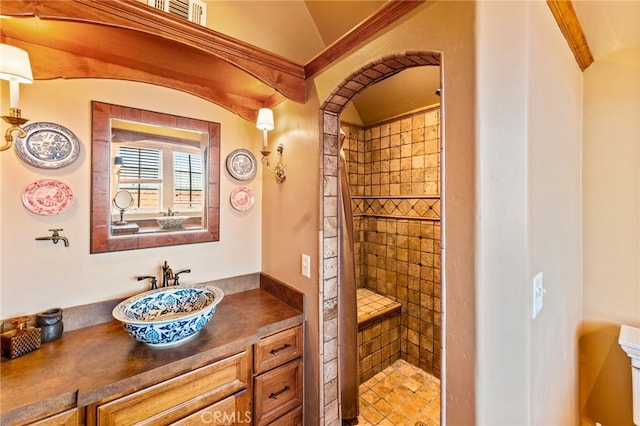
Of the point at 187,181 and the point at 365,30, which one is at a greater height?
the point at 365,30

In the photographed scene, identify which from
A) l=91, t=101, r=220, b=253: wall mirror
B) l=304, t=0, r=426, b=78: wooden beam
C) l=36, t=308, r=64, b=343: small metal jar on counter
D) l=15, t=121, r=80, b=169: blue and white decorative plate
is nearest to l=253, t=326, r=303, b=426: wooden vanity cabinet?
l=91, t=101, r=220, b=253: wall mirror

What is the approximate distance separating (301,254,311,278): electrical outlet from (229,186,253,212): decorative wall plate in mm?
606

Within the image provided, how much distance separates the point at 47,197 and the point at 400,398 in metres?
2.54

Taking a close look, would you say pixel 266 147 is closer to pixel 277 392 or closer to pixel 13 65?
pixel 13 65

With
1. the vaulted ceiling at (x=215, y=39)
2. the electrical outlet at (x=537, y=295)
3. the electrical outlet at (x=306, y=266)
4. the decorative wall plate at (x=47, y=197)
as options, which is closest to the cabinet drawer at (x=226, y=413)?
the electrical outlet at (x=306, y=266)

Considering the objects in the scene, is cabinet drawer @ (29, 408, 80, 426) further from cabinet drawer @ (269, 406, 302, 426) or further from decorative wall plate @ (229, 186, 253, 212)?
decorative wall plate @ (229, 186, 253, 212)

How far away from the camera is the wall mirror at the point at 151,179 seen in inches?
53.7

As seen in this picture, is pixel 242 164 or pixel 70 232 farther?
pixel 242 164

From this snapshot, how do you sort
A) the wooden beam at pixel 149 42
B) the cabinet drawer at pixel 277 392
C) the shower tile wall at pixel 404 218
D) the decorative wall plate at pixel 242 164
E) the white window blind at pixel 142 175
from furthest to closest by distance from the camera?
the shower tile wall at pixel 404 218, the decorative wall plate at pixel 242 164, the white window blind at pixel 142 175, the cabinet drawer at pixel 277 392, the wooden beam at pixel 149 42

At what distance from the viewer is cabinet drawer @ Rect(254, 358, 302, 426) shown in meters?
1.31

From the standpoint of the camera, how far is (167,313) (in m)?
1.39

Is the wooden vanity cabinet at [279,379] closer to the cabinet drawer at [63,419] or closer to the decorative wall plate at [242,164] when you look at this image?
the cabinet drawer at [63,419]

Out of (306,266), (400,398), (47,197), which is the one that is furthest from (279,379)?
(47,197)

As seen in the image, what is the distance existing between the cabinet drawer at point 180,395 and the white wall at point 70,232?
648 millimetres
